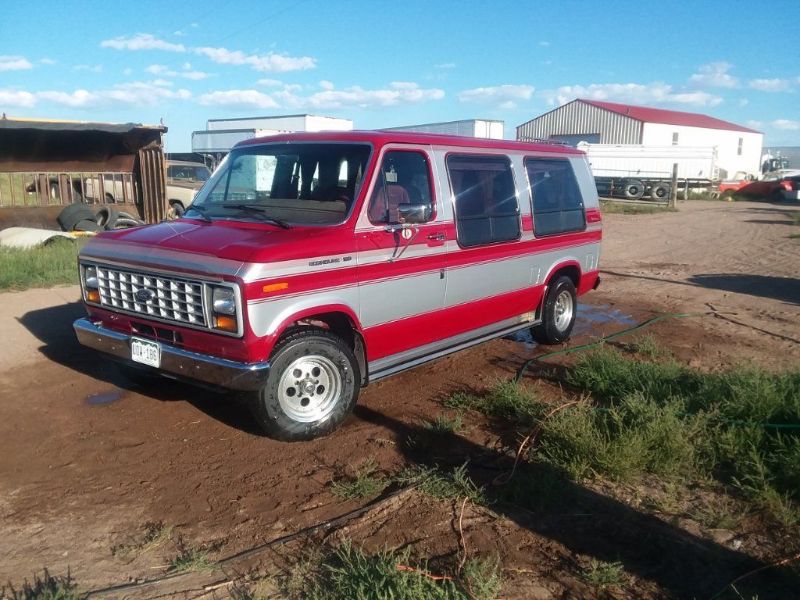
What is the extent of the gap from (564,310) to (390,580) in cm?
528

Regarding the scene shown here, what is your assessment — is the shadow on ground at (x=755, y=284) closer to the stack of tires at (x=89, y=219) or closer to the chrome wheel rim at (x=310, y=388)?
the chrome wheel rim at (x=310, y=388)

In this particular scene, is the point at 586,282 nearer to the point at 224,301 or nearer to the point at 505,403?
the point at 505,403

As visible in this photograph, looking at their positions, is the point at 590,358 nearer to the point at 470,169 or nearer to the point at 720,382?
the point at 720,382

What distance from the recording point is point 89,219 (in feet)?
46.6

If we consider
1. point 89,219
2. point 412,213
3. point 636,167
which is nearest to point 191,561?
point 412,213

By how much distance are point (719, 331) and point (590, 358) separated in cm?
285

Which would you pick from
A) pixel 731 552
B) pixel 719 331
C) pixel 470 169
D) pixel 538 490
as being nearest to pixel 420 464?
pixel 538 490

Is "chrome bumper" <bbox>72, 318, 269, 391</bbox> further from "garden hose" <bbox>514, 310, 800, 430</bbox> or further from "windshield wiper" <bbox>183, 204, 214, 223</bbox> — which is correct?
"garden hose" <bbox>514, 310, 800, 430</bbox>

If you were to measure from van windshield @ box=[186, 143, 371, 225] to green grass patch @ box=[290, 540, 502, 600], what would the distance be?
258cm

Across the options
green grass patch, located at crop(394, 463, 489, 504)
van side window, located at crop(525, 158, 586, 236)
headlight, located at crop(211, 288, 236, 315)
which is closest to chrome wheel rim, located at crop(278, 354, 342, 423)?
headlight, located at crop(211, 288, 236, 315)

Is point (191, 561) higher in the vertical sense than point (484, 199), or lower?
lower

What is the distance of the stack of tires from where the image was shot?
548 inches

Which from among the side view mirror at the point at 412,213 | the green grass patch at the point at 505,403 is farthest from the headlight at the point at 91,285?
the green grass patch at the point at 505,403

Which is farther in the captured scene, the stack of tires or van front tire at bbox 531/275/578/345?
the stack of tires
